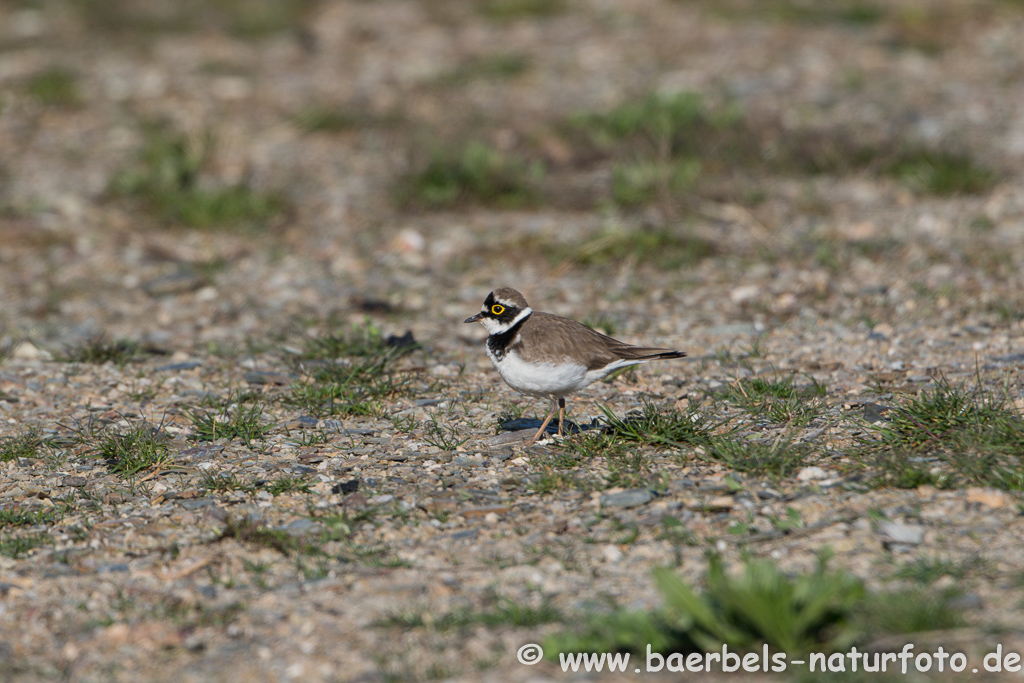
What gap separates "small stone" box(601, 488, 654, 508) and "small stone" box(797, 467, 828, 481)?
82cm

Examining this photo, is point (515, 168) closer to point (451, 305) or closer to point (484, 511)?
point (451, 305)

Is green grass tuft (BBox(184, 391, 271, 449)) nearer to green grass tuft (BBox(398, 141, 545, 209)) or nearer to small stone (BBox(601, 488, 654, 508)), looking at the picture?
small stone (BBox(601, 488, 654, 508))

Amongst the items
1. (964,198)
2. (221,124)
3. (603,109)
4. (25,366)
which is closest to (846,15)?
(603,109)

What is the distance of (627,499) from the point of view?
5.12 m

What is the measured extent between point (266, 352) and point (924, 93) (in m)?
8.75

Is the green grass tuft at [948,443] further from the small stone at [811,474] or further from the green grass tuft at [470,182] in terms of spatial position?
the green grass tuft at [470,182]

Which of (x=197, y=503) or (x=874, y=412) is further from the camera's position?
(x=874, y=412)

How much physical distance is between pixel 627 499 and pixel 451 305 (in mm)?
3912

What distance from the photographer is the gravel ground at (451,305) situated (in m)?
4.46

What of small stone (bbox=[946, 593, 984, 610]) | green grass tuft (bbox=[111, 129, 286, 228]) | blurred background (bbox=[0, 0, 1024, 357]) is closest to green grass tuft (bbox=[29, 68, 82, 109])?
blurred background (bbox=[0, 0, 1024, 357])

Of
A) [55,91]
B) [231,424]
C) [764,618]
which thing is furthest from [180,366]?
[55,91]

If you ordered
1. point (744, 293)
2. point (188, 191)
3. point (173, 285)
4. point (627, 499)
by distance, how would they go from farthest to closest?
point (188, 191) → point (173, 285) → point (744, 293) → point (627, 499)

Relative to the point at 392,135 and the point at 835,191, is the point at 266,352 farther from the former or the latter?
the point at 835,191

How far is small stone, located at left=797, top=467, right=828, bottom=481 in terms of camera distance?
5273 mm
